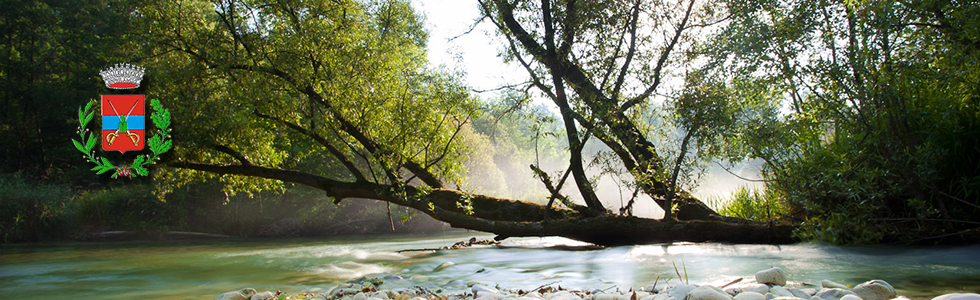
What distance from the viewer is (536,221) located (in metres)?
10.2

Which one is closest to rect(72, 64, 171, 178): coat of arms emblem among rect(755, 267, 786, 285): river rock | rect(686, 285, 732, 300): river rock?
rect(686, 285, 732, 300): river rock

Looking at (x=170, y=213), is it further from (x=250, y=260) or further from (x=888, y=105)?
(x=888, y=105)

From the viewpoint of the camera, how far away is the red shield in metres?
10.8

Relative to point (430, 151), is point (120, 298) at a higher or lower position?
lower

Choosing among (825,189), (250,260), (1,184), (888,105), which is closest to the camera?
(888,105)

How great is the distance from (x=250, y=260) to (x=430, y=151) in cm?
411

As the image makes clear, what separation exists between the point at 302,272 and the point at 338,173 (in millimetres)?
16088

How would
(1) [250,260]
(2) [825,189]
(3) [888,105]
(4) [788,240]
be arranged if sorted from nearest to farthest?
(3) [888,105] < (2) [825,189] < (4) [788,240] < (1) [250,260]

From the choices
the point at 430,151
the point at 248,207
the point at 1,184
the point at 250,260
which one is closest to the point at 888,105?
the point at 430,151

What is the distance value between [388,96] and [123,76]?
6439 millimetres

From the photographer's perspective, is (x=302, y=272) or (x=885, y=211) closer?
(x=885, y=211)

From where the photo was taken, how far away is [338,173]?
23656 millimetres

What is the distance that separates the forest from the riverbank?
3.09 metres

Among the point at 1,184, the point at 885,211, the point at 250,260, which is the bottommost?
the point at 250,260
